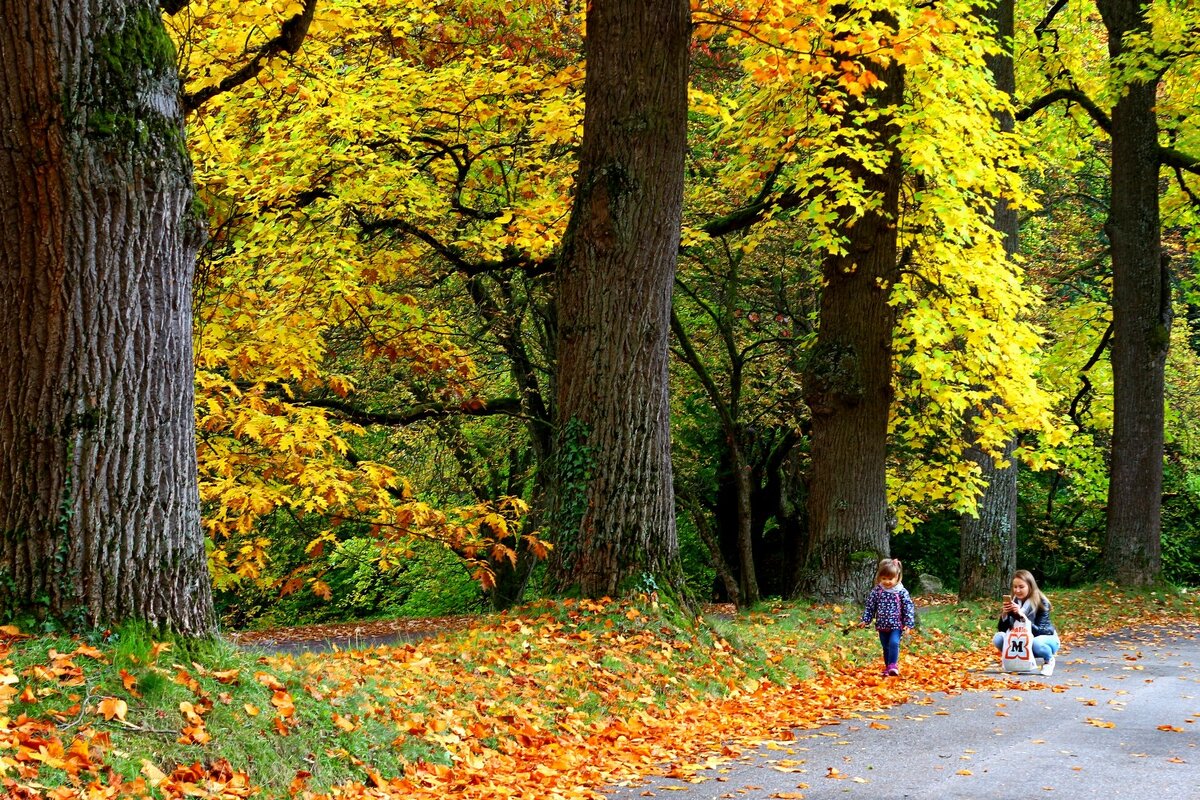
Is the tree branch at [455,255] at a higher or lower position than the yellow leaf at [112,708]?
higher

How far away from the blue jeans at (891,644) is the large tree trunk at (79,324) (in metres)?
7.35

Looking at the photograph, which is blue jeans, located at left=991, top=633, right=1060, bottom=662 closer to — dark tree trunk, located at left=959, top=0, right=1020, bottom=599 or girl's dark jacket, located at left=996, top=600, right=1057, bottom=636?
girl's dark jacket, located at left=996, top=600, right=1057, bottom=636

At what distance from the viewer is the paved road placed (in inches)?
242

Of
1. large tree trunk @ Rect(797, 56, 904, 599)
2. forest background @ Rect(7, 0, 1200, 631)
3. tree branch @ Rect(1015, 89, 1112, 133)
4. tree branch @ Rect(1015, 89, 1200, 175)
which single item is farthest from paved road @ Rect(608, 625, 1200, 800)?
tree branch @ Rect(1015, 89, 1200, 175)

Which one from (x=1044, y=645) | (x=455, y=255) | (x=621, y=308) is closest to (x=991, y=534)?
(x=1044, y=645)

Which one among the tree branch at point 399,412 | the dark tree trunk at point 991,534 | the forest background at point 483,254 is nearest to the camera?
the forest background at point 483,254

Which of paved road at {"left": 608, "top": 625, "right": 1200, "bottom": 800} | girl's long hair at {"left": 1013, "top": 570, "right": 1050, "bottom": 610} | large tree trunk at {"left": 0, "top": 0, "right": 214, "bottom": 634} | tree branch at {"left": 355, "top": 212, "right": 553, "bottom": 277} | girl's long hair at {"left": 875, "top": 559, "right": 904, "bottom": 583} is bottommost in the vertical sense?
paved road at {"left": 608, "top": 625, "right": 1200, "bottom": 800}

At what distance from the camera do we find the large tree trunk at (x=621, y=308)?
9.80 metres

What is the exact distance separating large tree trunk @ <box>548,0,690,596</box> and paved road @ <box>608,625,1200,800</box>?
248 cm

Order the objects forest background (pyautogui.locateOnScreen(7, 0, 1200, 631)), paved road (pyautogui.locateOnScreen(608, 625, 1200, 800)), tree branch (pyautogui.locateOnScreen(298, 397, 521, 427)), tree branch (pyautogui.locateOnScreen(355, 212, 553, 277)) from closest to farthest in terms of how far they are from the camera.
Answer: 1. paved road (pyautogui.locateOnScreen(608, 625, 1200, 800))
2. forest background (pyautogui.locateOnScreen(7, 0, 1200, 631))
3. tree branch (pyautogui.locateOnScreen(355, 212, 553, 277))
4. tree branch (pyautogui.locateOnScreen(298, 397, 521, 427))

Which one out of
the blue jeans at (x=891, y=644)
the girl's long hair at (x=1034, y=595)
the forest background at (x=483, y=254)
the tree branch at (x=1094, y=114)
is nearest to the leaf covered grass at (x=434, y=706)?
the blue jeans at (x=891, y=644)

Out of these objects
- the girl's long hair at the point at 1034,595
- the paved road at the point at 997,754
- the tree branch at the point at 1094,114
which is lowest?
the paved road at the point at 997,754

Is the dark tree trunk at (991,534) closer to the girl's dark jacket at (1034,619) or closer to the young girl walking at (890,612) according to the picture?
the girl's dark jacket at (1034,619)

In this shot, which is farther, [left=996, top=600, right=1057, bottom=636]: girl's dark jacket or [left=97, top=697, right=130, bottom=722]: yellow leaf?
[left=996, top=600, right=1057, bottom=636]: girl's dark jacket
